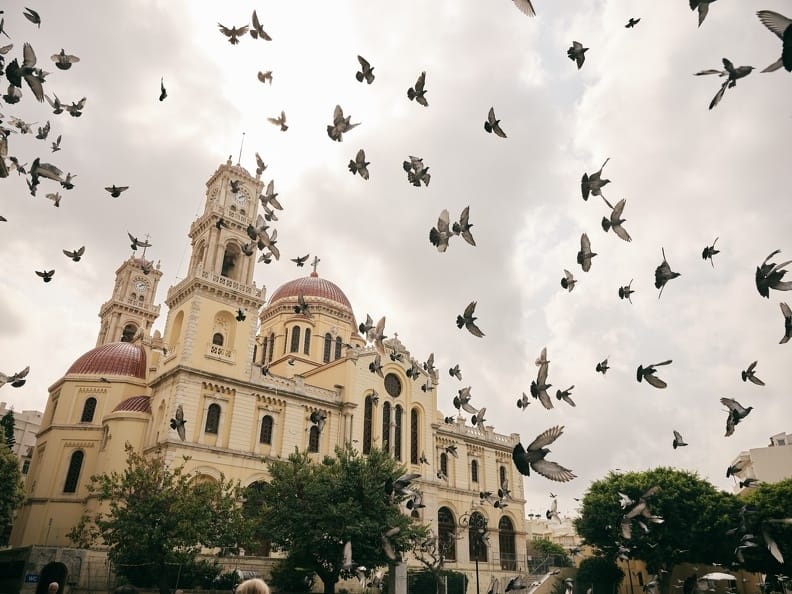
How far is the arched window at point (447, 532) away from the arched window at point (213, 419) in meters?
19.3

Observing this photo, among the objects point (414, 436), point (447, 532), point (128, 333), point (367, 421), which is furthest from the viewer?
point (128, 333)

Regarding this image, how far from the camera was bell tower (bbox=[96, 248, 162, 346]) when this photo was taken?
6272 cm

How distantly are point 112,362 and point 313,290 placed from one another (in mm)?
18999

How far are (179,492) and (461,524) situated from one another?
2638 cm

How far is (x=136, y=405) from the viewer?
3653cm

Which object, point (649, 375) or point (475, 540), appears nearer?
point (649, 375)

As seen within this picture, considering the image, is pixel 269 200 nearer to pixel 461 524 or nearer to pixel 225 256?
pixel 225 256

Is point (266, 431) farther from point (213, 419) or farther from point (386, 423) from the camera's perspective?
point (386, 423)

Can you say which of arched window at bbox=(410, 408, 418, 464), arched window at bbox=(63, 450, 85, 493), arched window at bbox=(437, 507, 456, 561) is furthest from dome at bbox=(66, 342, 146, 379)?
arched window at bbox=(437, 507, 456, 561)

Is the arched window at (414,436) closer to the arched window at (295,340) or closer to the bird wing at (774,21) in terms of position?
the arched window at (295,340)

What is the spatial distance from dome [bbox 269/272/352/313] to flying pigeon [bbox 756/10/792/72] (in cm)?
4766

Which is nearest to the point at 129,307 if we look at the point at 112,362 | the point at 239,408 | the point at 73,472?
the point at 112,362

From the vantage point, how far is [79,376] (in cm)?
4075

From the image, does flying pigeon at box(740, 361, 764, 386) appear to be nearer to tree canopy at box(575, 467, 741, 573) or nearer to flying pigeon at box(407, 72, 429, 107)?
flying pigeon at box(407, 72, 429, 107)
